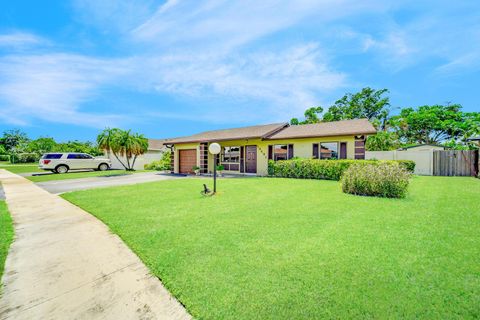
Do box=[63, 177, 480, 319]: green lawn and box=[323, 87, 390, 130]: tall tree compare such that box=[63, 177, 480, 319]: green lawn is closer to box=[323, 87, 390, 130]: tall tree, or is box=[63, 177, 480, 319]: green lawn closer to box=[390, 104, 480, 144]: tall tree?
box=[323, 87, 390, 130]: tall tree

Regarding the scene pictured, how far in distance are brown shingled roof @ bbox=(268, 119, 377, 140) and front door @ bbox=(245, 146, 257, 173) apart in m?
1.83

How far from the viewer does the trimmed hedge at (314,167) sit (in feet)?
39.4

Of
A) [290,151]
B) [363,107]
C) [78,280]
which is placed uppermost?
[363,107]

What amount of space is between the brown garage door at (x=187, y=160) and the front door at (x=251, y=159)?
512 cm

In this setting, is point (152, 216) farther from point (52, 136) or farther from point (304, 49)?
point (52, 136)

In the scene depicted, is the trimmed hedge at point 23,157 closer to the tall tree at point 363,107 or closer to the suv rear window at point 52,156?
the suv rear window at point 52,156

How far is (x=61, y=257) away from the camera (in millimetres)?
3369

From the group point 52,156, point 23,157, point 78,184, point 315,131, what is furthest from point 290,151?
point 23,157

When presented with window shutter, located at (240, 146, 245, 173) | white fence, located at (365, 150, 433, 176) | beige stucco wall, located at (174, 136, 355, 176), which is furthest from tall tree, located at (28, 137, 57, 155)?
white fence, located at (365, 150, 433, 176)

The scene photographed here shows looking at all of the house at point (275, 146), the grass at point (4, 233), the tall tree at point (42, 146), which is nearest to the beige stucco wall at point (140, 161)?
the house at point (275, 146)

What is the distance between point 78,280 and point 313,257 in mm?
3176

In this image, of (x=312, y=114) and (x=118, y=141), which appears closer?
(x=118, y=141)

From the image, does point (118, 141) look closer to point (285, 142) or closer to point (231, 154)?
point (231, 154)

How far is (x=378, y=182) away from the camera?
7613 mm
